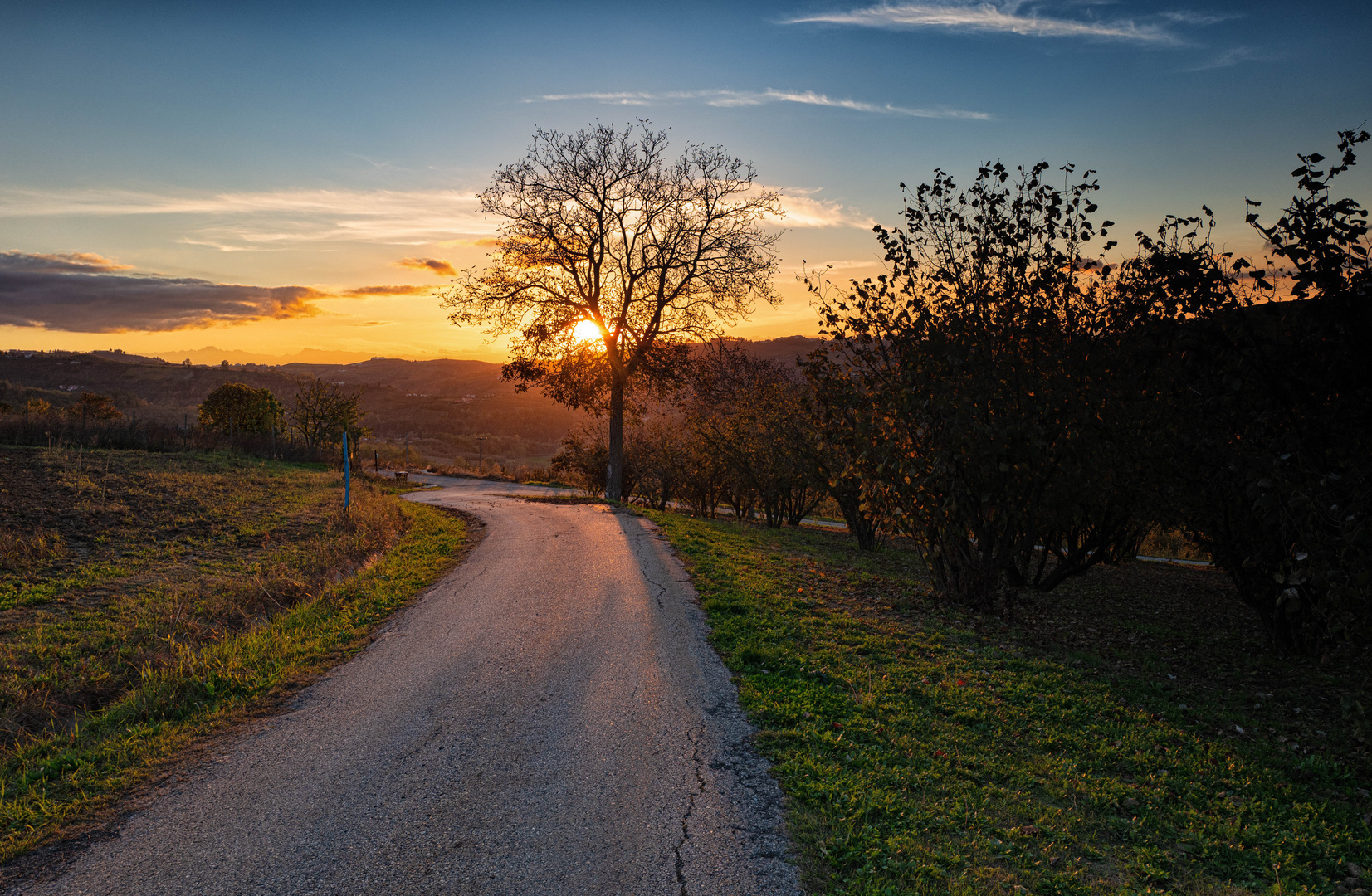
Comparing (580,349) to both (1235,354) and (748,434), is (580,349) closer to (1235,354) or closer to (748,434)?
(748,434)

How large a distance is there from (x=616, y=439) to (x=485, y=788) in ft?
66.9

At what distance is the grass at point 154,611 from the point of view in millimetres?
5141

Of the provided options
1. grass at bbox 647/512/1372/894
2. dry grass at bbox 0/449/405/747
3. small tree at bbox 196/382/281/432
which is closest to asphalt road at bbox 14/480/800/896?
grass at bbox 647/512/1372/894

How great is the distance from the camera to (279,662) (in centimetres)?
706

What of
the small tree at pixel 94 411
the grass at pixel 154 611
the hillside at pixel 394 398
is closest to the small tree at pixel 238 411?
the small tree at pixel 94 411

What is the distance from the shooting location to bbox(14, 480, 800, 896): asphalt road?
3750 millimetres

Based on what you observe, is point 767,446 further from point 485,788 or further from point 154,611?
point 485,788

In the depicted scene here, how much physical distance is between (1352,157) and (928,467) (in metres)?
5.14

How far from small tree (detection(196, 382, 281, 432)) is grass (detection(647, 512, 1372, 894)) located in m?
32.6

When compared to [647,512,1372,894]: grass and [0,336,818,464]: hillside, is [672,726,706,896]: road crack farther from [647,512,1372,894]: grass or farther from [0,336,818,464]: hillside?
[0,336,818,464]: hillside

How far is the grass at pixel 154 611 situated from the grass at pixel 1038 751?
→ 14.8 feet

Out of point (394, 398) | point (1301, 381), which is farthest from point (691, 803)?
point (394, 398)

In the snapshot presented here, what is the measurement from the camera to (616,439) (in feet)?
81.6

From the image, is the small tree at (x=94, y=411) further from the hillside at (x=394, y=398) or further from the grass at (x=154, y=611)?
the hillside at (x=394, y=398)
